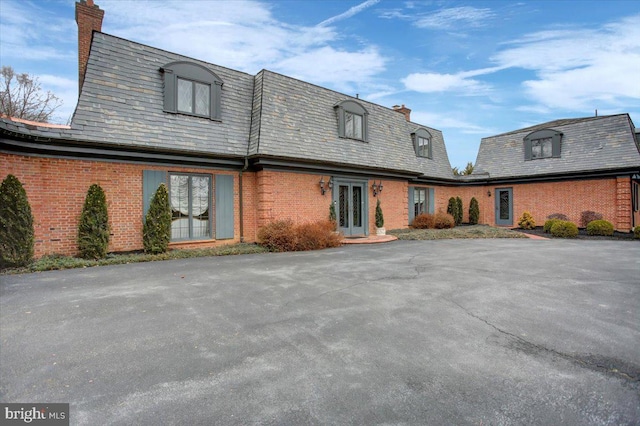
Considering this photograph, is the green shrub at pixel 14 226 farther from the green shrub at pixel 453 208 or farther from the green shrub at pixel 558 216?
the green shrub at pixel 558 216

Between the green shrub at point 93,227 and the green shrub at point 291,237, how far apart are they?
4.56 m

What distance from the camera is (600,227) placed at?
14.6 metres

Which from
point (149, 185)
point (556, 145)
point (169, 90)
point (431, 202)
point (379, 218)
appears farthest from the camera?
point (431, 202)

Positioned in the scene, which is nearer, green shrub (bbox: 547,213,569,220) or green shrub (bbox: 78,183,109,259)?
green shrub (bbox: 78,183,109,259)

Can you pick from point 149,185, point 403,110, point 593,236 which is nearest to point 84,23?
point 149,185

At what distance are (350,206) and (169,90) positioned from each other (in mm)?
8301

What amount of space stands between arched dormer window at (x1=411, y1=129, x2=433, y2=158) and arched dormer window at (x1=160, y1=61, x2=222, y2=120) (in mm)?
12340

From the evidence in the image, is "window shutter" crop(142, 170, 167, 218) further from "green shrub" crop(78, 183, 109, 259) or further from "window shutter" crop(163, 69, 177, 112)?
"window shutter" crop(163, 69, 177, 112)

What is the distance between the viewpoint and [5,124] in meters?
6.98

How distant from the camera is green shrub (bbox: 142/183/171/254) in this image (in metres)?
9.12

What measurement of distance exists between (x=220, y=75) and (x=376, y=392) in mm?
12060

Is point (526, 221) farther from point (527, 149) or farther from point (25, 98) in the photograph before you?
point (25, 98)

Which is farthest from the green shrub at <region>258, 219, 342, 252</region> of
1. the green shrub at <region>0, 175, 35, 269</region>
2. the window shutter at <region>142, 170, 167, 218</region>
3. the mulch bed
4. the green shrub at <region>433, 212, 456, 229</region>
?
the mulch bed

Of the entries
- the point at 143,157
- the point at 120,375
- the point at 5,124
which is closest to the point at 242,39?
the point at 143,157
